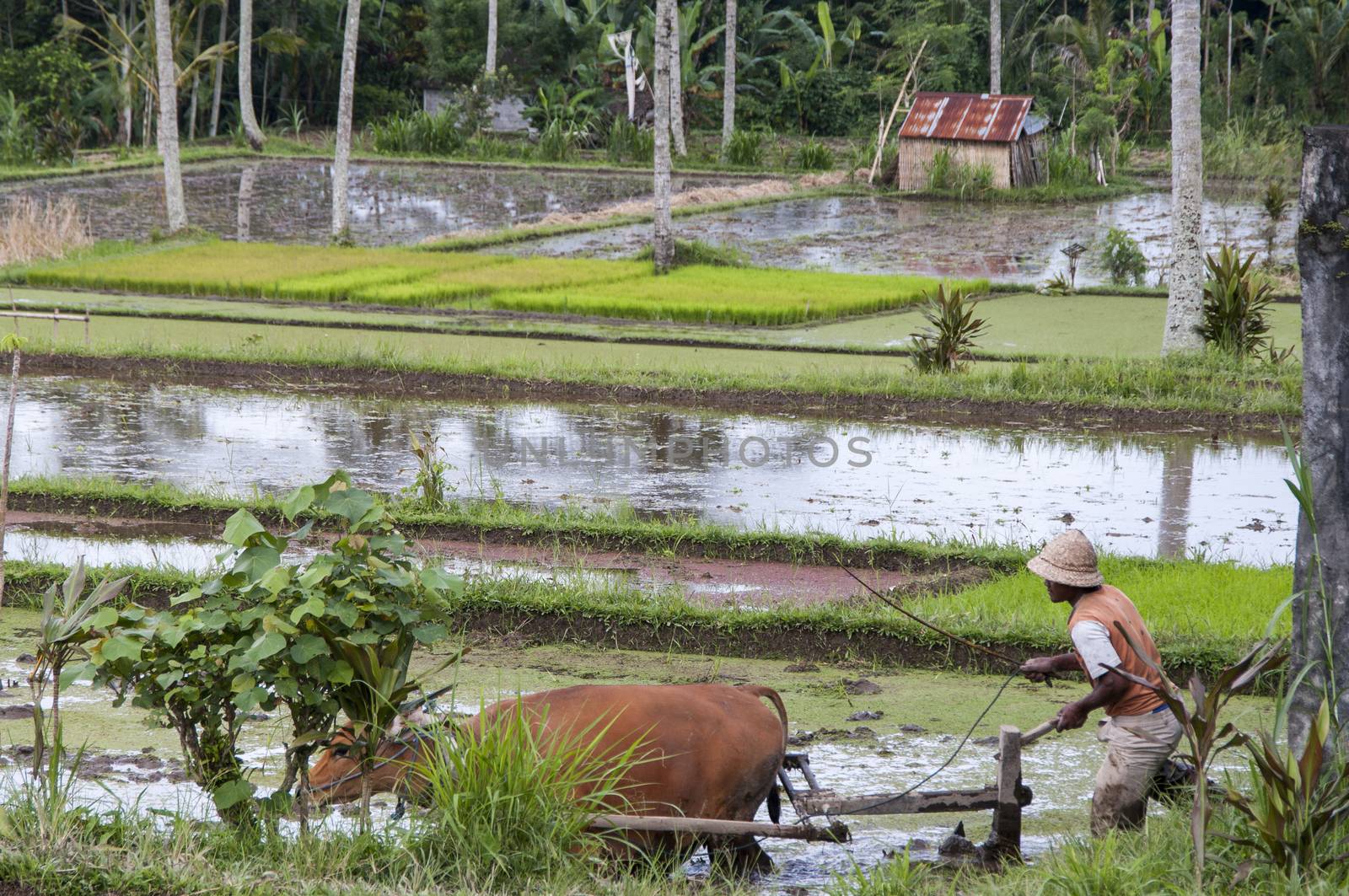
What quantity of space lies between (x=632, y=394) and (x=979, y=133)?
16667 millimetres

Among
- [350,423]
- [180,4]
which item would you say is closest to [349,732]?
→ [350,423]

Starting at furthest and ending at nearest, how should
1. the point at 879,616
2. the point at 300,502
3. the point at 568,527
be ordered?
1. the point at 568,527
2. the point at 879,616
3. the point at 300,502

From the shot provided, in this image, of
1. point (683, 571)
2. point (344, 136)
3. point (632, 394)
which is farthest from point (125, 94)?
point (683, 571)

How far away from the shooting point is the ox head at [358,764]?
414 cm

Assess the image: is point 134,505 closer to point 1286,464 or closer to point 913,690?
point 913,690

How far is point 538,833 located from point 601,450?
7.23 metres

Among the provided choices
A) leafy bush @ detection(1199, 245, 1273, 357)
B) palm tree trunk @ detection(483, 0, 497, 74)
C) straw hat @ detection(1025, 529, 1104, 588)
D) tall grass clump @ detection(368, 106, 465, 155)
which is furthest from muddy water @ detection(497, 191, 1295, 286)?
straw hat @ detection(1025, 529, 1104, 588)

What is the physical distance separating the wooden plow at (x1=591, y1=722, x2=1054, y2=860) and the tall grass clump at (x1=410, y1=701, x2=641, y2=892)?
111 mm

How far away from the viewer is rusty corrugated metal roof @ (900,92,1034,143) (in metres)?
27.1

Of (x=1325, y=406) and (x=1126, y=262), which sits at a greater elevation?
(x=1126, y=262)

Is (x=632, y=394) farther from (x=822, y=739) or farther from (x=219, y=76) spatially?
(x=219, y=76)

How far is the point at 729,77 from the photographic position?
31.8 m

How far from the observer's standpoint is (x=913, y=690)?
238 inches

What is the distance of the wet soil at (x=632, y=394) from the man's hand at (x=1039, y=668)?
7.76 m
